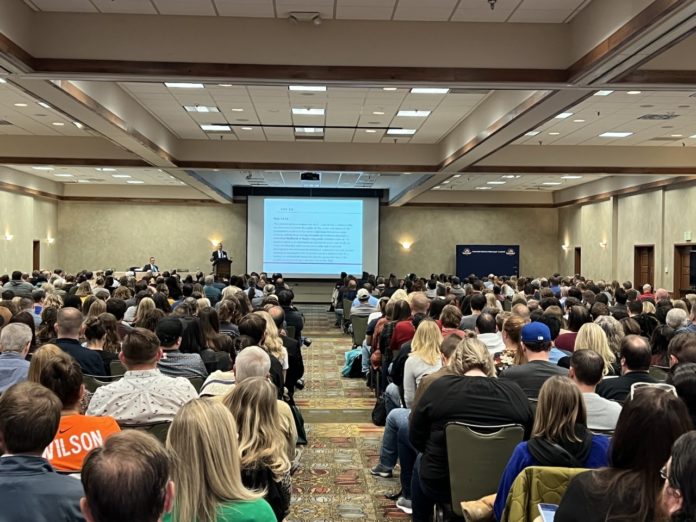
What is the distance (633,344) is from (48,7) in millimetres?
6747

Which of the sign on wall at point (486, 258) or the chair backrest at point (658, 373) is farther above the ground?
the sign on wall at point (486, 258)

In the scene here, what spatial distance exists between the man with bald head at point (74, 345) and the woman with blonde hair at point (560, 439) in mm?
3578

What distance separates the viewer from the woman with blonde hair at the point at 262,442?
9.01ft

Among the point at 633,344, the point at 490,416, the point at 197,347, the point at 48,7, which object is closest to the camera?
the point at 490,416

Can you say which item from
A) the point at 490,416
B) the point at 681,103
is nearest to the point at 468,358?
the point at 490,416

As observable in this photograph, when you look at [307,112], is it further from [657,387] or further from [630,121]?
[657,387]

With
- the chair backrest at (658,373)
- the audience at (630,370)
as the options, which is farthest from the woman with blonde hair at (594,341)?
the audience at (630,370)

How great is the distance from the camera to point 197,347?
5977mm

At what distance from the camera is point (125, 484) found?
154 centimetres

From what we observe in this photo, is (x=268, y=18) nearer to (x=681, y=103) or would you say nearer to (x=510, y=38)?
(x=510, y=38)

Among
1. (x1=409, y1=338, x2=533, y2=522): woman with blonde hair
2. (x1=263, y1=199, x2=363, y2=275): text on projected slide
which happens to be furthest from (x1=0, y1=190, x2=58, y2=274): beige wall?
(x1=409, y1=338, x2=533, y2=522): woman with blonde hair

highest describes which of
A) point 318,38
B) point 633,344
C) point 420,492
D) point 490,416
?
point 318,38

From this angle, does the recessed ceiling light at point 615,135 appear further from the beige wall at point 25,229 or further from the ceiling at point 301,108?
the beige wall at point 25,229

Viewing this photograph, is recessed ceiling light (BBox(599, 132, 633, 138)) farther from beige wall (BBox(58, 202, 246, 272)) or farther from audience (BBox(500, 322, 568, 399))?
beige wall (BBox(58, 202, 246, 272))
